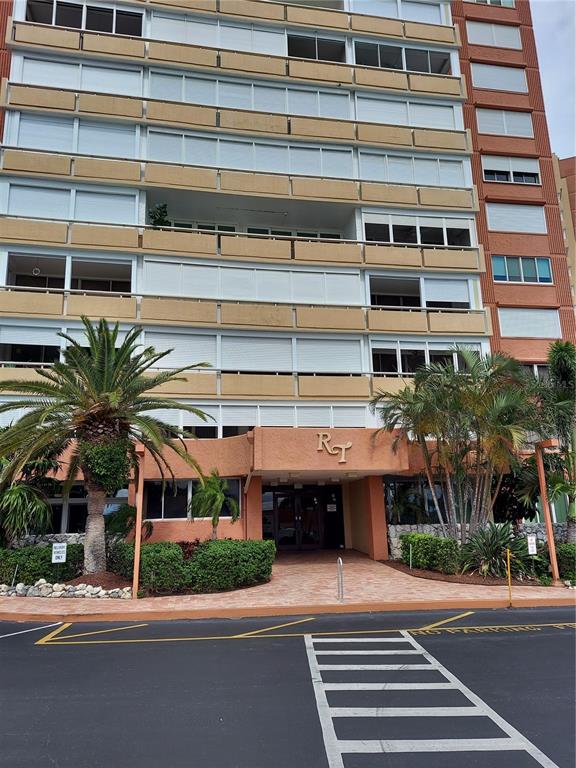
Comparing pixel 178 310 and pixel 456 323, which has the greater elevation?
pixel 178 310

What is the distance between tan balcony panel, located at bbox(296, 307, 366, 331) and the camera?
21.9 meters

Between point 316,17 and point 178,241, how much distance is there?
509 inches

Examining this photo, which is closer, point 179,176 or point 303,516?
point 179,176

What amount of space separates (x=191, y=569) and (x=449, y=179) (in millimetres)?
20170

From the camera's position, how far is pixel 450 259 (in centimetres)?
2356

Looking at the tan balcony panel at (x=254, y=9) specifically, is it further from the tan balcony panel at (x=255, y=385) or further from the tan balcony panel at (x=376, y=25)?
the tan balcony panel at (x=255, y=385)

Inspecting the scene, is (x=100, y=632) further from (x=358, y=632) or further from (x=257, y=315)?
(x=257, y=315)

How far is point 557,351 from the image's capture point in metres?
17.2

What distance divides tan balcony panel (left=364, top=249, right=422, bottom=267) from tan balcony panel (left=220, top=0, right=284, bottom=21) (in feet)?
37.9

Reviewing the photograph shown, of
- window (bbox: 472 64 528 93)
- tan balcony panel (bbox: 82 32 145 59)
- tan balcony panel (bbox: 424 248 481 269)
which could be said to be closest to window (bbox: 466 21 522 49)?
window (bbox: 472 64 528 93)

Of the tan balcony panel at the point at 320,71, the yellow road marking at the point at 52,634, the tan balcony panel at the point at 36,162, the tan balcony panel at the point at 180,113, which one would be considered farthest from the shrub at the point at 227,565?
the tan balcony panel at the point at 320,71

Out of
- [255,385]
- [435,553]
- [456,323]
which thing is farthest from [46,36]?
[435,553]

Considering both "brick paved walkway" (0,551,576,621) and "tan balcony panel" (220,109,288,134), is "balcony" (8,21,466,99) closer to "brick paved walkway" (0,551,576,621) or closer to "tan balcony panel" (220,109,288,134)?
"tan balcony panel" (220,109,288,134)

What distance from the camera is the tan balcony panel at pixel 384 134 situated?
24.3m
